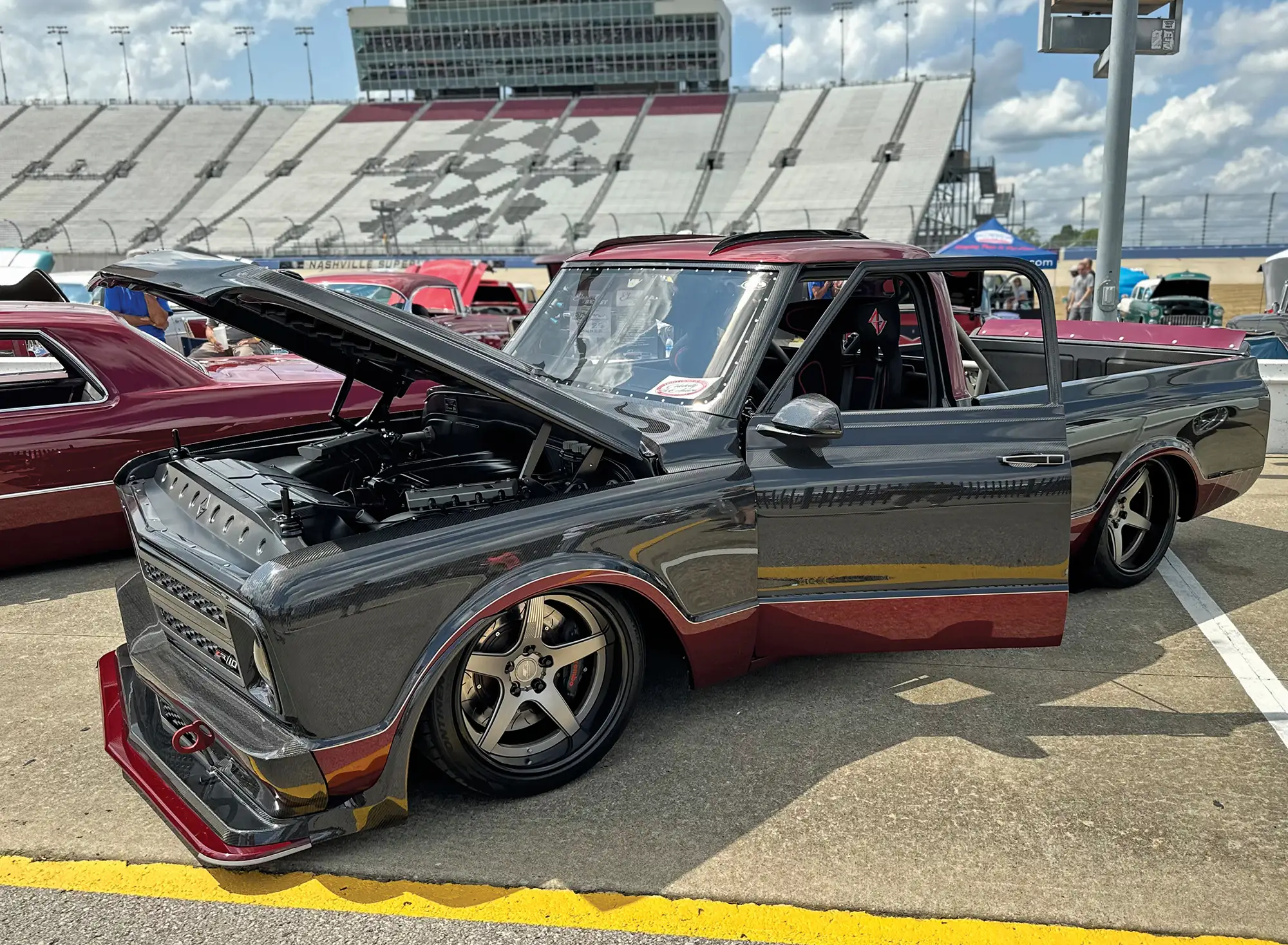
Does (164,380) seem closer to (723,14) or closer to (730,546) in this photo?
(730,546)

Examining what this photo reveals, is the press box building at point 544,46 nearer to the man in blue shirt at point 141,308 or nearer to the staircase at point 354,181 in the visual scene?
the staircase at point 354,181

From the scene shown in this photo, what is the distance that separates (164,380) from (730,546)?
3964 millimetres

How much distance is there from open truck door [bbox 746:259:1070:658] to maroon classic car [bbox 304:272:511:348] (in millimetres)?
8746

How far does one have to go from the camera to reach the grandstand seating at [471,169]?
53.2m

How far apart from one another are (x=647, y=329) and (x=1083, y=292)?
579 inches

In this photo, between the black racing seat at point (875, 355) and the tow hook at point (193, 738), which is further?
the black racing seat at point (875, 355)

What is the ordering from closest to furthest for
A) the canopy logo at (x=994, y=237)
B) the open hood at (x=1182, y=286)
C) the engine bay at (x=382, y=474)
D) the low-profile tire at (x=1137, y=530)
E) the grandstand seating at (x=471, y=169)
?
the engine bay at (x=382, y=474)
the low-profile tire at (x=1137, y=530)
the canopy logo at (x=994, y=237)
the open hood at (x=1182, y=286)
the grandstand seating at (x=471, y=169)

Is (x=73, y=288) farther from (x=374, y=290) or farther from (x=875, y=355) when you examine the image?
(x=875, y=355)

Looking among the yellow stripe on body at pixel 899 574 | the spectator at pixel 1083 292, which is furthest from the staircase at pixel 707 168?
the yellow stripe on body at pixel 899 574

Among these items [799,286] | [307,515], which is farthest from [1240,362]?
[307,515]

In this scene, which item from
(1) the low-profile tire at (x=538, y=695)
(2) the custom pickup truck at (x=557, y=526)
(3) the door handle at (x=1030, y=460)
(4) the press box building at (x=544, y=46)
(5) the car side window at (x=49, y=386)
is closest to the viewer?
(2) the custom pickup truck at (x=557, y=526)

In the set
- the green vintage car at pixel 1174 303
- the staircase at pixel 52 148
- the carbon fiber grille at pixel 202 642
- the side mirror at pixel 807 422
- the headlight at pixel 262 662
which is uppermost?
the staircase at pixel 52 148

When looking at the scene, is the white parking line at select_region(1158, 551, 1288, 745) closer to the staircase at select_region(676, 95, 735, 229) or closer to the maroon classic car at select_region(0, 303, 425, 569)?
the maroon classic car at select_region(0, 303, 425, 569)

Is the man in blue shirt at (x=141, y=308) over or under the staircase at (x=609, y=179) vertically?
under
